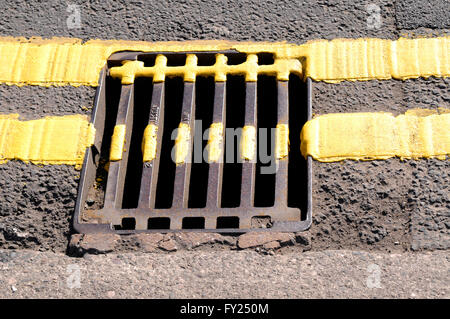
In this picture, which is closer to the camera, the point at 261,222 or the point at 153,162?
the point at 261,222

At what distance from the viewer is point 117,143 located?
264cm

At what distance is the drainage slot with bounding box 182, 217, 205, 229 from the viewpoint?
2496mm

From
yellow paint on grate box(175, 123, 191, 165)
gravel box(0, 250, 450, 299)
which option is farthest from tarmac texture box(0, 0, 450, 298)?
yellow paint on grate box(175, 123, 191, 165)

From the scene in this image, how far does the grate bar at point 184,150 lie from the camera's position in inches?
97.1

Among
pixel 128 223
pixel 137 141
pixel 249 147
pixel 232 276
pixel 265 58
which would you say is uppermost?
pixel 265 58

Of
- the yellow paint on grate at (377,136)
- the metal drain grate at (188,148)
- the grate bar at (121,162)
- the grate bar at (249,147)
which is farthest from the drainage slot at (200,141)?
the yellow paint on grate at (377,136)

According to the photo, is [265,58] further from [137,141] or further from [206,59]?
[137,141]

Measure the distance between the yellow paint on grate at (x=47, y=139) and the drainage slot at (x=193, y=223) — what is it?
557mm

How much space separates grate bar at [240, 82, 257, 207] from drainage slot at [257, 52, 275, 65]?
21 centimetres

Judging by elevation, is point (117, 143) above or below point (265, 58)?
below

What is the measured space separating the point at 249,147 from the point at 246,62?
516mm

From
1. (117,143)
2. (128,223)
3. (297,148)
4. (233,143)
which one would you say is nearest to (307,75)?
(297,148)

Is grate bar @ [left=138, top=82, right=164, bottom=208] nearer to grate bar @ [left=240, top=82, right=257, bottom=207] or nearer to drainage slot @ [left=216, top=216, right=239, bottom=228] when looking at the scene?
drainage slot @ [left=216, top=216, right=239, bottom=228]

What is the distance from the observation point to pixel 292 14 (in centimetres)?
306
